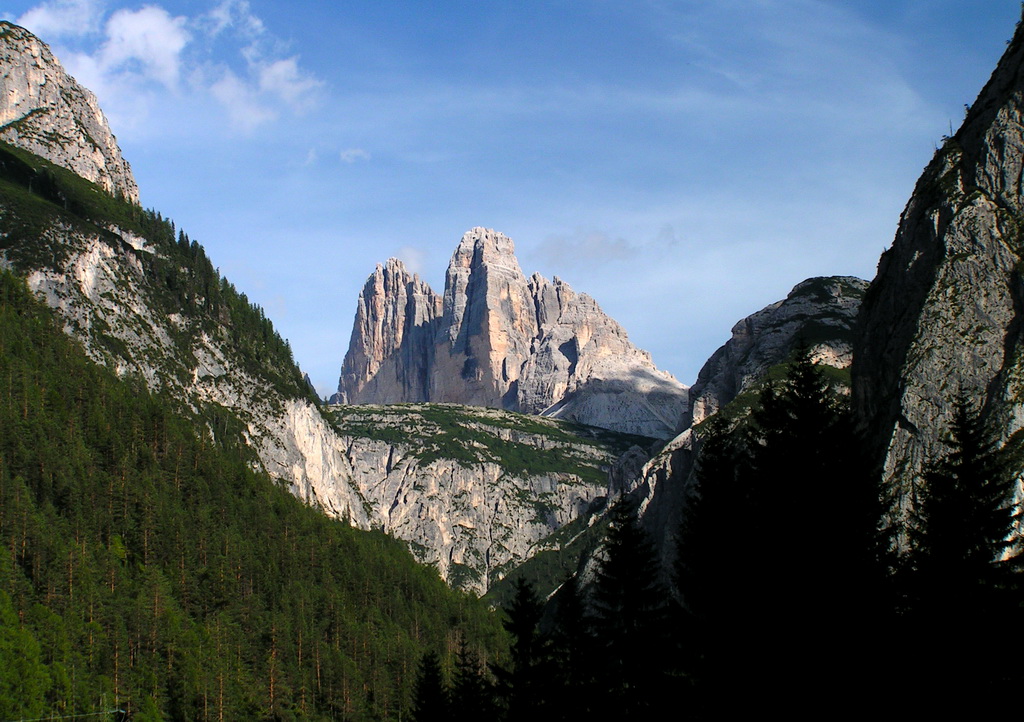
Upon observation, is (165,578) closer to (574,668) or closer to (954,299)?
(574,668)

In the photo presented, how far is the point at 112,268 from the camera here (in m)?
186

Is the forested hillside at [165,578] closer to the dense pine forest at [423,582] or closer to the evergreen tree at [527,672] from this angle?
the dense pine forest at [423,582]

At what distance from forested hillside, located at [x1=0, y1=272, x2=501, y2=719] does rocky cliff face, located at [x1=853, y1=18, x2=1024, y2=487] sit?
61059mm

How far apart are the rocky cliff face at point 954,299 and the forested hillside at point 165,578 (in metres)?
61.1

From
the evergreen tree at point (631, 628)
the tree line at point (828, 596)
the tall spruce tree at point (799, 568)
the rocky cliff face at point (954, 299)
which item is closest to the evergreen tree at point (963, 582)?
the tree line at point (828, 596)

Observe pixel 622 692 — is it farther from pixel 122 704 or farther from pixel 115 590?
pixel 115 590

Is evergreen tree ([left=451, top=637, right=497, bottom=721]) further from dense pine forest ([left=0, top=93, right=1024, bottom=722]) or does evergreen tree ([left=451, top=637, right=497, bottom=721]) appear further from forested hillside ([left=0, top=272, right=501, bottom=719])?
forested hillside ([left=0, top=272, right=501, bottom=719])

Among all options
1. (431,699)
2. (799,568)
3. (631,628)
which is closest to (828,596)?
(799,568)

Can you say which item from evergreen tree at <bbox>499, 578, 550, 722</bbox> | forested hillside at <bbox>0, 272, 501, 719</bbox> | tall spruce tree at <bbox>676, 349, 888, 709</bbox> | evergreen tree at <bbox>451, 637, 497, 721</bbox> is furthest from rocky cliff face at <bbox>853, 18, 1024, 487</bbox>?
forested hillside at <bbox>0, 272, 501, 719</bbox>

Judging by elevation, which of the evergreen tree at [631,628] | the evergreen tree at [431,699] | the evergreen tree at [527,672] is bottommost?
the evergreen tree at [431,699]

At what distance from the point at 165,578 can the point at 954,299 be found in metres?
83.3

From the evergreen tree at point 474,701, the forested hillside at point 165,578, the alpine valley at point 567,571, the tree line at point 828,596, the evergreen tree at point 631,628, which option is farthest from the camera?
the forested hillside at point 165,578

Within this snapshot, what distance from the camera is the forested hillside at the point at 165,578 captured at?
95.5 meters

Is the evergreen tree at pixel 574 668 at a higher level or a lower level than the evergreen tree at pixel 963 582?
lower
